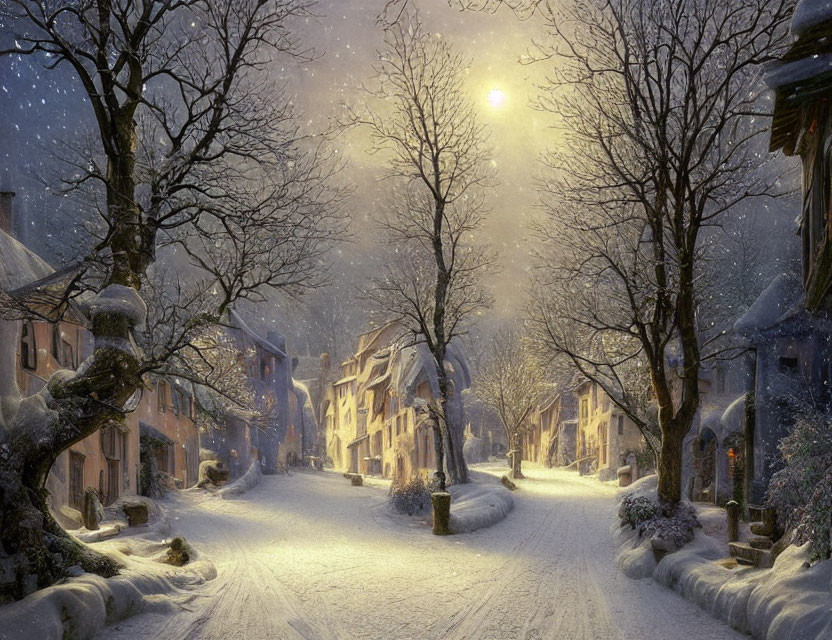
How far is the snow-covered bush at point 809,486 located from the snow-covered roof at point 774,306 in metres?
5.88

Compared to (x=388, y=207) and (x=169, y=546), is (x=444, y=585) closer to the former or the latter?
(x=169, y=546)

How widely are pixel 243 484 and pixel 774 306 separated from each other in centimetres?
2315

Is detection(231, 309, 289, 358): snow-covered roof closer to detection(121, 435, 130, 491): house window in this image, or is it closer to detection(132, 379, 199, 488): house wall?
detection(132, 379, 199, 488): house wall

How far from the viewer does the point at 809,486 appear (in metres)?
9.15

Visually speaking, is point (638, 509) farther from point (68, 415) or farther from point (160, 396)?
point (160, 396)

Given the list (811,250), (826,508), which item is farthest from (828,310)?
(826,508)

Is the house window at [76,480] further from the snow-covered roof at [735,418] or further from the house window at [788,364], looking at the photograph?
the house window at [788,364]

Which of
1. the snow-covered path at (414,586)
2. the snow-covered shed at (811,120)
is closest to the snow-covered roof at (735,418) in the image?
the snow-covered path at (414,586)

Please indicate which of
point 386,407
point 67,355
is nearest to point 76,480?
point 67,355

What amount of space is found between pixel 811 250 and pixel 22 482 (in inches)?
493

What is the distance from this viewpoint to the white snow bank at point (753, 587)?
7.36 metres

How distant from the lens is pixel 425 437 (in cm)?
3834

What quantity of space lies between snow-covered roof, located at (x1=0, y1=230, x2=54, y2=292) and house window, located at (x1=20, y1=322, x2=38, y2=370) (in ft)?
7.21

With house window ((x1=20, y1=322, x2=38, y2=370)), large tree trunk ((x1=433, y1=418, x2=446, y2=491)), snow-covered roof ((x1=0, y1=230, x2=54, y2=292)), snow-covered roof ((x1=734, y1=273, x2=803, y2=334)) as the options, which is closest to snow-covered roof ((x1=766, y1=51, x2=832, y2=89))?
snow-covered roof ((x1=734, y1=273, x2=803, y2=334))
